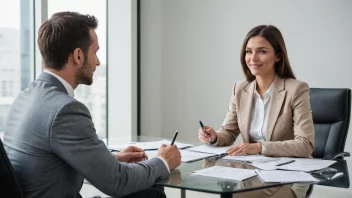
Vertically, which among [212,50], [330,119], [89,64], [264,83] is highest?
[212,50]

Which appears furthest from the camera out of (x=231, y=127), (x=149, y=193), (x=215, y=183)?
(x=231, y=127)

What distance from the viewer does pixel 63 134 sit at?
1.38 meters

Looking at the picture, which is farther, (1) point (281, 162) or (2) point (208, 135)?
(2) point (208, 135)

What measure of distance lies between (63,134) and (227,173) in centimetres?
66

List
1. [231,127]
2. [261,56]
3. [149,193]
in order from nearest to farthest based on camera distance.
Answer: [149,193] → [261,56] → [231,127]

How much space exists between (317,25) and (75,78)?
2854mm

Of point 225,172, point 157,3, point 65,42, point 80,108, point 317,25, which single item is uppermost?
point 157,3

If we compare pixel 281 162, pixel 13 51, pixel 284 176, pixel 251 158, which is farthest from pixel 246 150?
pixel 13 51

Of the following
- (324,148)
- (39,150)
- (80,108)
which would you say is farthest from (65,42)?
(324,148)

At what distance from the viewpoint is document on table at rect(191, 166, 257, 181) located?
1.60 m

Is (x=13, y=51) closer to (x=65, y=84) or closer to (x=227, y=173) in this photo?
(x=65, y=84)

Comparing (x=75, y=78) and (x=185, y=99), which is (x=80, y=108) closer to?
(x=75, y=78)

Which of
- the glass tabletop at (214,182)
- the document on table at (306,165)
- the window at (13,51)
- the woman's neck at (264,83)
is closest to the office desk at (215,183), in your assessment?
the glass tabletop at (214,182)

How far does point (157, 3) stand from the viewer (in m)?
4.64
